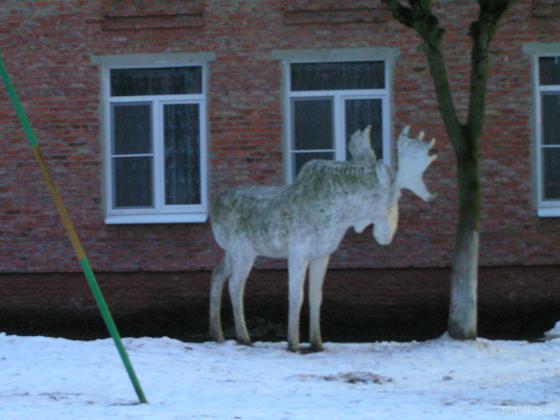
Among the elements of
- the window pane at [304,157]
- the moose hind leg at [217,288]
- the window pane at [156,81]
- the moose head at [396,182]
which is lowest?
the moose hind leg at [217,288]

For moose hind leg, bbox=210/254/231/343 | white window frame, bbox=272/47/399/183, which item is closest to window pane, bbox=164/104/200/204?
white window frame, bbox=272/47/399/183

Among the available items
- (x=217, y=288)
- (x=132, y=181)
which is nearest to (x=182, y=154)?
(x=132, y=181)

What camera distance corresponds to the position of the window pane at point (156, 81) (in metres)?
18.4

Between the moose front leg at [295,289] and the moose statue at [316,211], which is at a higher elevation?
the moose statue at [316,211]

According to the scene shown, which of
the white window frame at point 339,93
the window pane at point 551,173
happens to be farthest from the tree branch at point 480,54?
the window pane at point 551,173

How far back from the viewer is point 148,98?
60.8 ft

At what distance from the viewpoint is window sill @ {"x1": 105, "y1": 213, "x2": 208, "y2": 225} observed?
719 inches

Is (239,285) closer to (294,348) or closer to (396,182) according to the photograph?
(294,348)

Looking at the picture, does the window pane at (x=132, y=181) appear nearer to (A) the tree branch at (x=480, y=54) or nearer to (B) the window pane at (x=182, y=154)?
(B) the window pane at (x=182, y=154)

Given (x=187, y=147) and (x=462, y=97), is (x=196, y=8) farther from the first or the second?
(x=462, y=97)

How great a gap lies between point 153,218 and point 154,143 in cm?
113

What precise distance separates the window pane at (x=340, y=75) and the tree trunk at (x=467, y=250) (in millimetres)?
3731

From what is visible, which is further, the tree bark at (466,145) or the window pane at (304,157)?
the window pane at (304,157)

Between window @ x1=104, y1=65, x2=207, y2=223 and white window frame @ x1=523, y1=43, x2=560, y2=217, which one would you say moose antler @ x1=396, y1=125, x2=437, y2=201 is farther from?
window @ x1=104, y1=65, x2=207, y2=223
